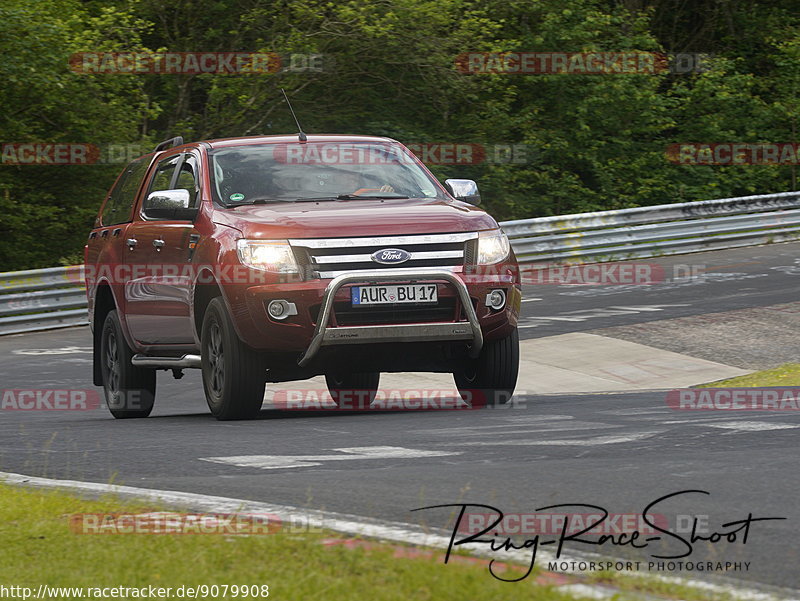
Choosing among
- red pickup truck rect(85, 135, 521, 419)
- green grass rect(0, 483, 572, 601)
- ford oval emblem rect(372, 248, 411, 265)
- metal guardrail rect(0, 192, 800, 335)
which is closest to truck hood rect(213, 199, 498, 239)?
red pickup truck rect(85, 135, 521, 419)

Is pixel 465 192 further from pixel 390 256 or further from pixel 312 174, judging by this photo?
pixel 390 256

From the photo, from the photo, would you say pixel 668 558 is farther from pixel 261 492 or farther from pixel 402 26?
pixel 402 26

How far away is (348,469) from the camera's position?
7.10m

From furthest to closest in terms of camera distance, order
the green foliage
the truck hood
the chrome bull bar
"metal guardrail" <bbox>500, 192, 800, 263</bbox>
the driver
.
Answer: the green foliage, "metal guardrail" <bbox>500, 192, 800, 263</bbox>, the driver, the truck hood, the chrome bull bar

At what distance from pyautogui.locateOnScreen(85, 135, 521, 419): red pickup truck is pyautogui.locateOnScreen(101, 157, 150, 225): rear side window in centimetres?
64

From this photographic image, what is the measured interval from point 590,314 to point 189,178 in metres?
9.07

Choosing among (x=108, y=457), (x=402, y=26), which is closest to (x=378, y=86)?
(x=402, y=26)

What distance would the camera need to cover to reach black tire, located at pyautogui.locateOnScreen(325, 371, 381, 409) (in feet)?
40.9

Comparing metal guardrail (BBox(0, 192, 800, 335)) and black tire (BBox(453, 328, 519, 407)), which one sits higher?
black tire (BBox(453, 328, 519, 407))

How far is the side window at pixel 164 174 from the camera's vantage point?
36.3 ft

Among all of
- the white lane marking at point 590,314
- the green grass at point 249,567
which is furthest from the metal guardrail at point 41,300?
the green grass at point 249,567

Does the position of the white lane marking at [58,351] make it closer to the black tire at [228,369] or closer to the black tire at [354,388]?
the black tire at [354,388]

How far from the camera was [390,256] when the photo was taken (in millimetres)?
9109

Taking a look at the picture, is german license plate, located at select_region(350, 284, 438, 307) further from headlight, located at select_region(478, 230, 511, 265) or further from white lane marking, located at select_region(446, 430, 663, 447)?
white lane marking, located at select_region(446, 430, 663, 447)
